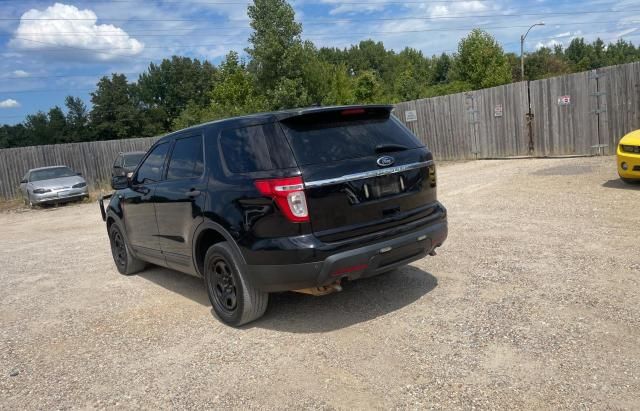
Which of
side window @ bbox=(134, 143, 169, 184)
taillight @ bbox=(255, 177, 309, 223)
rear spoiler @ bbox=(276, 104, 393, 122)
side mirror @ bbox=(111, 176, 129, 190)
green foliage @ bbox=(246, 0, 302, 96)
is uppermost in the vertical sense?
green foliage @ bbox=(246, 0, 302, 96)

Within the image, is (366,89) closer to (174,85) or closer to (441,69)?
(441,69)

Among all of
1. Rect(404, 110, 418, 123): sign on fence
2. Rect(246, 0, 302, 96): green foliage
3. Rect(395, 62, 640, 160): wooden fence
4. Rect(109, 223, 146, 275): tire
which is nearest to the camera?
Rect(109, 223, 146, 275): tire

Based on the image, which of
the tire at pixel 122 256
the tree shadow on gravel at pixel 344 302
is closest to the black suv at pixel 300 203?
the tree shadow on gravel at pixel 344 302

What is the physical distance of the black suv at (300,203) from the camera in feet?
12.8

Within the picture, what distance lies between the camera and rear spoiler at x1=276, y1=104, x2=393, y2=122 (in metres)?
4.12

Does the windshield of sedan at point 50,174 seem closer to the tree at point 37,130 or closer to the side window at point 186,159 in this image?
the side window at point 186,159

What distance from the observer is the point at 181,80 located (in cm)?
9044

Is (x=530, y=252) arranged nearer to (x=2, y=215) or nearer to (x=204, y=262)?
(x=204, y=262)

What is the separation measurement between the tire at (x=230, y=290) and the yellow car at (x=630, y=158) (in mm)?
7002

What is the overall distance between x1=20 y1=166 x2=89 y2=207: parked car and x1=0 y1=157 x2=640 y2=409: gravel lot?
38.1 ft

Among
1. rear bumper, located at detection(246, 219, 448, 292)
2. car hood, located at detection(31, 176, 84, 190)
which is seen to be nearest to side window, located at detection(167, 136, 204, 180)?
rear bumper, located at detection(246, 219, 448, 292)

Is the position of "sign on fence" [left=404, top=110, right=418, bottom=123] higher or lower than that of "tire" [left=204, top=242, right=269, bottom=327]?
higher

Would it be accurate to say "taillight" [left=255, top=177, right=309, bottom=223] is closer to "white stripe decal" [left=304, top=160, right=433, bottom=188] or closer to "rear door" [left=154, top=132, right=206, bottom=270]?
"white stripe decal" [left=304, top=160, right=433, bottom=188]

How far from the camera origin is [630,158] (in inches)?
332
